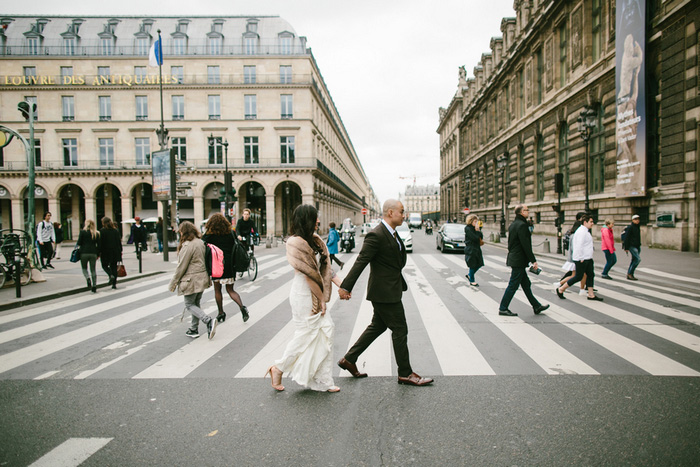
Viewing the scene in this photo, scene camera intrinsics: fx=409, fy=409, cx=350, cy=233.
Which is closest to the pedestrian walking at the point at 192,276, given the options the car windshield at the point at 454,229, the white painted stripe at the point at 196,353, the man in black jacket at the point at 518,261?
the white painted stripe at the point at 196,353

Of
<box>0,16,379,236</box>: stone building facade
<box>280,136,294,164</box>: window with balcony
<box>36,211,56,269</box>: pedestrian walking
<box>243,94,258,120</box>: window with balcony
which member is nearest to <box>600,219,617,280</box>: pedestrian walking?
<box>36,211,56,269</box>: pedestrian walking

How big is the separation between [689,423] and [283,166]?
40.6m

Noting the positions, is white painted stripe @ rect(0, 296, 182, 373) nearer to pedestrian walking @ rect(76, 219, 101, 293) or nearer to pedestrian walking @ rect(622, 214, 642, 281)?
pedestrian walking @ rect(76, 219, 101, 293)

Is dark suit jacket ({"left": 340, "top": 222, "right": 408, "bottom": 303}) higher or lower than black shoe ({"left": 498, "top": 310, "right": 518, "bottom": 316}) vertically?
higher

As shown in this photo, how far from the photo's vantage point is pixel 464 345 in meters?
5.65

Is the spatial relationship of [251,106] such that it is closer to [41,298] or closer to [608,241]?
[41,298]

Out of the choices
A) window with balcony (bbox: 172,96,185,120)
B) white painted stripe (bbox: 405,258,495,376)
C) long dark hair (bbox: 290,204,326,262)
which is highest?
window with balcony (bbox: 172,96,185,120)

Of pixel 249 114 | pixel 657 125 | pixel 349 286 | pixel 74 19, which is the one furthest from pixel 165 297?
pixel 74 19

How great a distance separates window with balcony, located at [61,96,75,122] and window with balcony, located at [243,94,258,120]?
59.4 ft

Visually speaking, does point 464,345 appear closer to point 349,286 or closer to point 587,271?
point 349,286

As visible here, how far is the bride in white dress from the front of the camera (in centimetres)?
407

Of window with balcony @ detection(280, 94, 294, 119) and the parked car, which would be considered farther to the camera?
window with balcony @ detection(280, 94, 294, 119)

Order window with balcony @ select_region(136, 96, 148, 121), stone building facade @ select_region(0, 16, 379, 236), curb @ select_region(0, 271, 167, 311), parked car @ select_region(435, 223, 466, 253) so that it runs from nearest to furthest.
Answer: curb @ select_region(0, 271, 167, 311)
parked car @ select_region(435, 223, 466, 253)
stone building facade @ select_region(0, 16, 379, 236)
window with balcony @ select_region(136, 96, 148, 121)

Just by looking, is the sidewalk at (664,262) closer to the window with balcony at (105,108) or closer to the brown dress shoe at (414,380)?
the brown dress shoe at (414,380)
